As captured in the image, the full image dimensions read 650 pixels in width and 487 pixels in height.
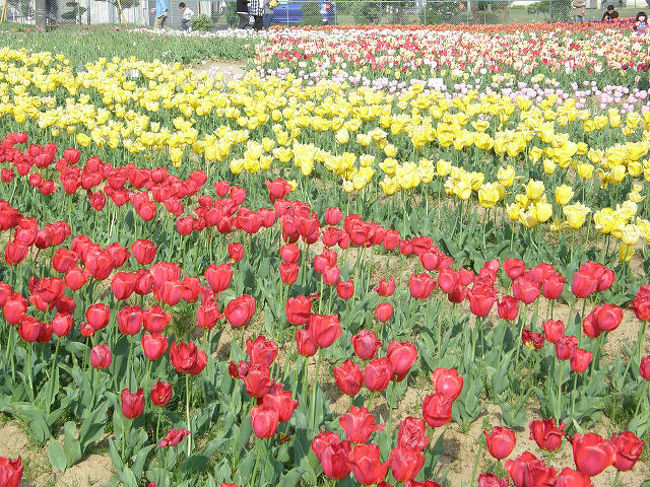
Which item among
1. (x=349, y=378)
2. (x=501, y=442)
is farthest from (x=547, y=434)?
(x=349, y=378)

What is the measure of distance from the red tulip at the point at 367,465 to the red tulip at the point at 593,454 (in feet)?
1.71

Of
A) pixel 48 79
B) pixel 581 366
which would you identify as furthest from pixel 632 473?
pixel 48 79

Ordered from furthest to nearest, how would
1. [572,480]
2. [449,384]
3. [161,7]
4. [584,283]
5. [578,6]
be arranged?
[578,6] → [161,7] → [584,283] → [449,384] → [572,480]

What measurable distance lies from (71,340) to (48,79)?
5861 millimetres

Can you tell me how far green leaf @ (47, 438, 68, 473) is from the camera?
2.65 meters

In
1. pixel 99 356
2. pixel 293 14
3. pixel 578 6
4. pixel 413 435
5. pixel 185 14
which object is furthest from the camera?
pixel 293 14

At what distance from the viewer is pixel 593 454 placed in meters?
1.84

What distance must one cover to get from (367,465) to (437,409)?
33cm

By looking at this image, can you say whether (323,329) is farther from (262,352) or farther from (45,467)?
(45,467)

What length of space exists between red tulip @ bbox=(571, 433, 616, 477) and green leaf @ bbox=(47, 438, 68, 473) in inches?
73.3

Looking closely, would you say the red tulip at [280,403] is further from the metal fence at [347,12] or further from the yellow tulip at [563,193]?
the metal fence at [347,12]

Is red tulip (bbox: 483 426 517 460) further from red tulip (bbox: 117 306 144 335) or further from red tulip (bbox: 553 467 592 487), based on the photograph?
red tulip (bbox: 117 306 144 335)

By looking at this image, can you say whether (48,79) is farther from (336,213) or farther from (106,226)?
(336,213)

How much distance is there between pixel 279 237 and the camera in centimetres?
479
